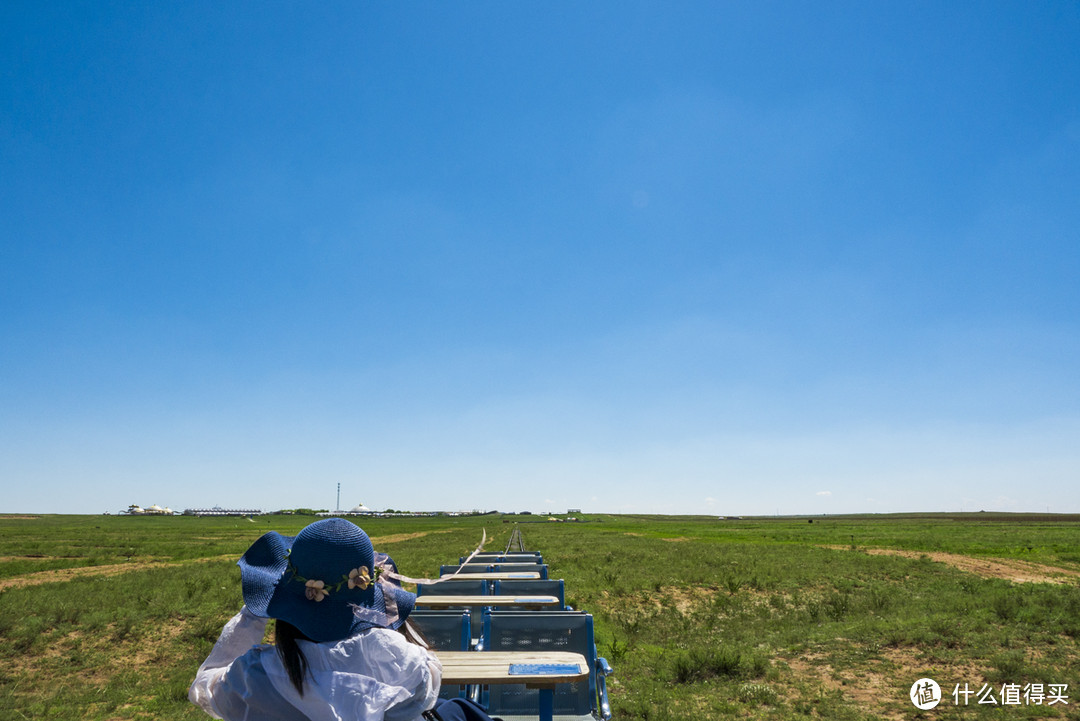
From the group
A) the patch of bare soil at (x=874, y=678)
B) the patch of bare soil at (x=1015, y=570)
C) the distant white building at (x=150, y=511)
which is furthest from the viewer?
the distant white building at (x=150, y=511)

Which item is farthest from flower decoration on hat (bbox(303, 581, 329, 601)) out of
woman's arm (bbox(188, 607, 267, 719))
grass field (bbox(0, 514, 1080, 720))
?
grass field (bbox(0, 514, 1080, 720))

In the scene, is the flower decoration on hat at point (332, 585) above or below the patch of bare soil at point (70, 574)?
above

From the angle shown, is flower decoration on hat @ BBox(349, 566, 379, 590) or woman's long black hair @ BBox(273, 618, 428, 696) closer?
woman's long black hair @ BBox(273, 618, 428, 696)

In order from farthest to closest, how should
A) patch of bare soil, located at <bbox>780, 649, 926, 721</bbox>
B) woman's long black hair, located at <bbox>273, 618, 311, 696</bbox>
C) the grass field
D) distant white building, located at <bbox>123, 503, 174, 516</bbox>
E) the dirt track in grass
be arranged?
distant white building, located at <bbox>123, 503, 174, 516</bbox> → the dirt track in grass → the grass field → patch of bare soil, located at <bbox>780, 649, 926, 721</bbox> → woman's long black hair, located at <bbox>273, 618, 311, 696</bbox>

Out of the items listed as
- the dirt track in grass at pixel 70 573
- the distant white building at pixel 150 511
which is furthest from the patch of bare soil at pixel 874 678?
the distant white building at pixel 150 511

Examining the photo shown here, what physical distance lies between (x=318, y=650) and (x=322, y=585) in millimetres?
202

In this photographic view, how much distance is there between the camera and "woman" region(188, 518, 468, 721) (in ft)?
6.42

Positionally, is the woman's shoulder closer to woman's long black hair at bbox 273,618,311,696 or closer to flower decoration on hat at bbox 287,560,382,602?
woman's long black hair at bbox 273,618,311,696

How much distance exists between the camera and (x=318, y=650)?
6.57 ft

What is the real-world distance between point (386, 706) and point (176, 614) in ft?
44.2

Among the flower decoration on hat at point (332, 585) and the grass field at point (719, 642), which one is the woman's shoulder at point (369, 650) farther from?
the grass field at point (719, 642)

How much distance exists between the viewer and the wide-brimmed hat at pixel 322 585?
2014mm

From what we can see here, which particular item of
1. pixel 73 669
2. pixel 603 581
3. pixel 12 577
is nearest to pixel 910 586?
pixel 603 581

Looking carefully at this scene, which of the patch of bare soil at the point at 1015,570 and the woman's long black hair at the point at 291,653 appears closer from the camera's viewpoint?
the woman's long black hair at the point at 291,653
